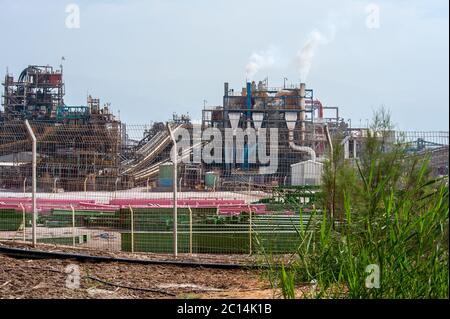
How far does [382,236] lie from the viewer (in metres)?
4.78

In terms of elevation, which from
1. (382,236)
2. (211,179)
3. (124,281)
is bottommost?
(124,281)

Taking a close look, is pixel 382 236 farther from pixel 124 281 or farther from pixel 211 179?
pixel 211 179

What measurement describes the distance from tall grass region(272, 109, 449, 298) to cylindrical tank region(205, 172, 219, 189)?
441cm

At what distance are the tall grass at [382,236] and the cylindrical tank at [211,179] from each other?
4.41m

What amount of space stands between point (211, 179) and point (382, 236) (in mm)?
5890

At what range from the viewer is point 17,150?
10102 mm

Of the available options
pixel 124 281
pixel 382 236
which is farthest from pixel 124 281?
pixel 382 236

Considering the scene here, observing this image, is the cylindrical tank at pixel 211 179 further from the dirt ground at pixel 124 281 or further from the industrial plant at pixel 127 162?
the dirt ground at pixel 124 281

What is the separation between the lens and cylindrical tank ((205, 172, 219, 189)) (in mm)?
10438

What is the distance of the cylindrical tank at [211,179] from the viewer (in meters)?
10.4

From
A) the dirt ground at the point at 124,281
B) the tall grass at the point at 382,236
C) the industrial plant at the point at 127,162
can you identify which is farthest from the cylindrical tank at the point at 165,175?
the tall grass at the point at 382,236

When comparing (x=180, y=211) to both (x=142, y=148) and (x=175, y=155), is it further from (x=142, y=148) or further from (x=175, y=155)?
(x=175, y=155)

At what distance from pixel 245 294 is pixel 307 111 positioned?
3223cm
